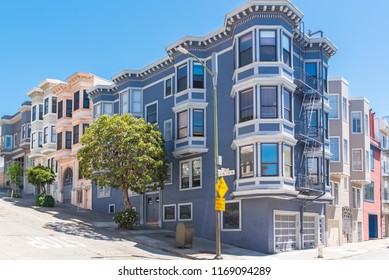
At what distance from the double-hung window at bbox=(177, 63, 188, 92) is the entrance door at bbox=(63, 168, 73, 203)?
18.5 meters

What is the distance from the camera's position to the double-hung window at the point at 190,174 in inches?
1216

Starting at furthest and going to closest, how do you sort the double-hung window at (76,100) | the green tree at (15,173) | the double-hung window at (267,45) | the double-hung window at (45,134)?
1. the green tree at (15,173)
2. the double-hung window at (45,134)
3. the double-hung window at (76,100)
4. the double-hung window at (267,45)

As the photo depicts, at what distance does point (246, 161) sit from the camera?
87.7 ft

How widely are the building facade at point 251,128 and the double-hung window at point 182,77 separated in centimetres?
10

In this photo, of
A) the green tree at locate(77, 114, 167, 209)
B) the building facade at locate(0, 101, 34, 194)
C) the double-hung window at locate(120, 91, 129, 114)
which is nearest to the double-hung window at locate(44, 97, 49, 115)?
the building facade at locate(0, 101, 34, 194)

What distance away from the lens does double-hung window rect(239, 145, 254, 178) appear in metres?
26.4

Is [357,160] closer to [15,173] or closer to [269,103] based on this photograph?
[269,103]

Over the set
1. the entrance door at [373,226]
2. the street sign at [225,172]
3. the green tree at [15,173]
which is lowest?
the entrance door at [373,226]

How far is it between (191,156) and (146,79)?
8.69 meters

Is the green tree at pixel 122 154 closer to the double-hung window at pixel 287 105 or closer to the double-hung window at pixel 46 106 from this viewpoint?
the double-hung window at pixel 287 105

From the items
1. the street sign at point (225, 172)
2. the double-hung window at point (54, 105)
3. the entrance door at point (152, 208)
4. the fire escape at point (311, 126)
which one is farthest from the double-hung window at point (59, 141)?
the street sign at point (225, 172)

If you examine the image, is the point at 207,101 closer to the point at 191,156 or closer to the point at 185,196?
the point at 191,156

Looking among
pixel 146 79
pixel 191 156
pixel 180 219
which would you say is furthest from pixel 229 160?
pixel 146 79

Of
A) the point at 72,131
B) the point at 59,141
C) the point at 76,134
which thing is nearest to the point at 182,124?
the point at 76,134
